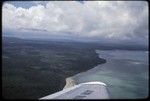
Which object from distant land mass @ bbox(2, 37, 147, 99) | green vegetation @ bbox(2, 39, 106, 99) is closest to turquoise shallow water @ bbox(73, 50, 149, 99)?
distant land mass @ bbox(2, 37, 147, 99)

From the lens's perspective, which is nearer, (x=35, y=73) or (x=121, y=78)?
(x=35, y=73)

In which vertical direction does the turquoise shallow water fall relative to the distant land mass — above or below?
below

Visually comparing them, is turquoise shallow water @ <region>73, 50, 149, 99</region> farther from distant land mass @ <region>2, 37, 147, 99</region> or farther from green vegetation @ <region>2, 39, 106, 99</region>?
green vegetation @ <region>2, 39, 106, 99</region>

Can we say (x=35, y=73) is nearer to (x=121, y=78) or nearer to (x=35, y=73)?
(x=35, y=73)

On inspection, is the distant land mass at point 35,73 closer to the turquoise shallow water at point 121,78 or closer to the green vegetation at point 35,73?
the green vegetation at point 35,73

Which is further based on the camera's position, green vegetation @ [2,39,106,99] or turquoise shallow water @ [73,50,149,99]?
turquoise shallow water @ [73,50,149,99]

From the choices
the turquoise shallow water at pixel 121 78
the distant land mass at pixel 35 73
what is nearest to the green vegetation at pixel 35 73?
the distant land mass at pixel 35 73

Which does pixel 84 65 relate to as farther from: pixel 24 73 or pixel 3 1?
pixel 3 1

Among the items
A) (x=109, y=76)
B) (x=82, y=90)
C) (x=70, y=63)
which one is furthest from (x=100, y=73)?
(x=82, y=90)

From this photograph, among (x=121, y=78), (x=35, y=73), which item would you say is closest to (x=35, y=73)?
(x=35, y=73)

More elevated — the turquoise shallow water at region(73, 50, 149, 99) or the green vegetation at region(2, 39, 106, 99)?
the green vegetation at region(2, 39, 106, 99)

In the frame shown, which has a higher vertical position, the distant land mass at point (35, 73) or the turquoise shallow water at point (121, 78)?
the distant land mass at point (35, 73)
